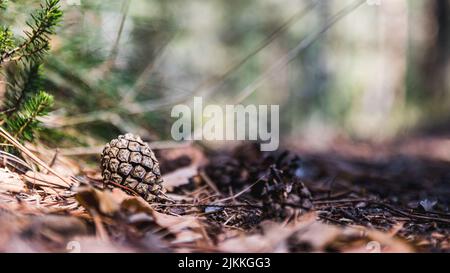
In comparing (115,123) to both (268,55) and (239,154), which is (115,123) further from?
(268,55)

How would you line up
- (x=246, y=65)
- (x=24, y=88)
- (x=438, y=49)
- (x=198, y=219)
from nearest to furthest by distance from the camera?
(x=198, y=219) → (x=24, y=88) → (x=438, y=49) → (x=246, y=65)

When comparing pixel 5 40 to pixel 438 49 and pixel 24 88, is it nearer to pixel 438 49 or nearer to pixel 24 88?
pixel 24 88

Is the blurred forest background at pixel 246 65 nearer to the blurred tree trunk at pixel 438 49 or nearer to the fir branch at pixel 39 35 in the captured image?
the blurred tree trunk at pixel 438 49

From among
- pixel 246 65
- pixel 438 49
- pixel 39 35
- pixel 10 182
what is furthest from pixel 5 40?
pixel 246 65

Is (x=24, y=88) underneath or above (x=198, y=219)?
above

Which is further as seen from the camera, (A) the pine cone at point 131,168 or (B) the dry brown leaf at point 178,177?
(B) the dry brown leaf at point 178,177

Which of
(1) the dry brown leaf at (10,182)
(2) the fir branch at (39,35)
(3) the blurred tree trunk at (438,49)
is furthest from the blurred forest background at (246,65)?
(1) the dry brown leaf at (10,182)
